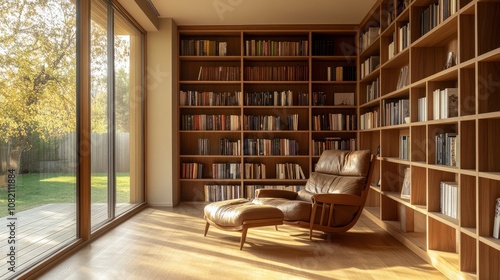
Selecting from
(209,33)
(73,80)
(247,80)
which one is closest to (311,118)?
(247,80)

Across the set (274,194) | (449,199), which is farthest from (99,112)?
(449,199)

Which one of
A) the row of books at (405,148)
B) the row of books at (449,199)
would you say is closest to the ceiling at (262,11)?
the row of books at (405,148)

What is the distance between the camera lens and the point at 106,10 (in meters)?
4.94

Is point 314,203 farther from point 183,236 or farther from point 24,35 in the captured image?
point 24,35

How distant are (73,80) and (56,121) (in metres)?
0.52

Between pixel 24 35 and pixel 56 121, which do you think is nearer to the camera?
pixel 24 35

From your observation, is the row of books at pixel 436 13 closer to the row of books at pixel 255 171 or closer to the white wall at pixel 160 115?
the row of books at pixel 255 171

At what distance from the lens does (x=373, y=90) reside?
5926mm

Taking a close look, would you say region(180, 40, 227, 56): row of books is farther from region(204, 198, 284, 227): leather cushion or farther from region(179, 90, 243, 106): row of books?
region(204, 198, 284, 227): leather cushion

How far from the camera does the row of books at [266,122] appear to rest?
22.1 ft

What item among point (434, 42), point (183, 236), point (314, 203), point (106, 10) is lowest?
point (183, 236)

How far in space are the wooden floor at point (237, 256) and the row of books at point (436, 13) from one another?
6.59ft

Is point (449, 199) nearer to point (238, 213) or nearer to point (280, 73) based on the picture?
point (238, 213)

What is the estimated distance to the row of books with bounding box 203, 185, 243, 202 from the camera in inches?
263
